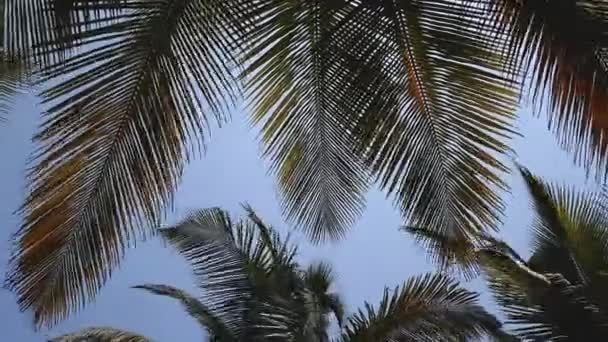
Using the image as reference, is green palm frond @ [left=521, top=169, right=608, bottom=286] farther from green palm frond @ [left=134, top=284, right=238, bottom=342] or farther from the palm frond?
green palm frond @ [left=134, top=284, right=238, bottom=342]

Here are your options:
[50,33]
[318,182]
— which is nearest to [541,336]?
[318,182]

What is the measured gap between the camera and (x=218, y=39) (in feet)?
15.7

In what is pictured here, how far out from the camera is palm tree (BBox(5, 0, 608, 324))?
4414 mm

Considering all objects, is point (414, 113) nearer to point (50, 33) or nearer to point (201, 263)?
point (50, 33)

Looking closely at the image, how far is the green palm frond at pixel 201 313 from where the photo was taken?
11961mm

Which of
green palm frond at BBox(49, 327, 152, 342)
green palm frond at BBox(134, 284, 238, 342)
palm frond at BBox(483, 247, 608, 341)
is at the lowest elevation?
green palm frond at BBox(49, 327, 152, 342)

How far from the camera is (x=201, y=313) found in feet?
41.5

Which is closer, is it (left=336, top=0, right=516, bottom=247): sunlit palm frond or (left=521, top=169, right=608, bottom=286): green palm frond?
(left=336, top=0, right=516, bottom=247): sunlit palm frond

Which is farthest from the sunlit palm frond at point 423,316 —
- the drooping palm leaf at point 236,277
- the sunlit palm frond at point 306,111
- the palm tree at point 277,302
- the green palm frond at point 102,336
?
the sunlit palm frond at point 306,111

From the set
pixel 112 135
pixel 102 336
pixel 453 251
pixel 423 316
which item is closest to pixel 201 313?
pixel 102 336

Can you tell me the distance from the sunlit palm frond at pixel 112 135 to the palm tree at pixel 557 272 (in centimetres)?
548

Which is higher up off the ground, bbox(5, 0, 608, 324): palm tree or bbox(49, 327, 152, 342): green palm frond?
bbox(5, 0, 608, 324): palm tree

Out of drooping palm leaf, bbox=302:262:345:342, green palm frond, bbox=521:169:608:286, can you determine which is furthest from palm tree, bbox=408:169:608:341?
drooping palm leaf, bbox=302:262:345:342

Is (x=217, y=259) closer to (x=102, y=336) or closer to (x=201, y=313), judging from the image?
(x=201, y=313)
